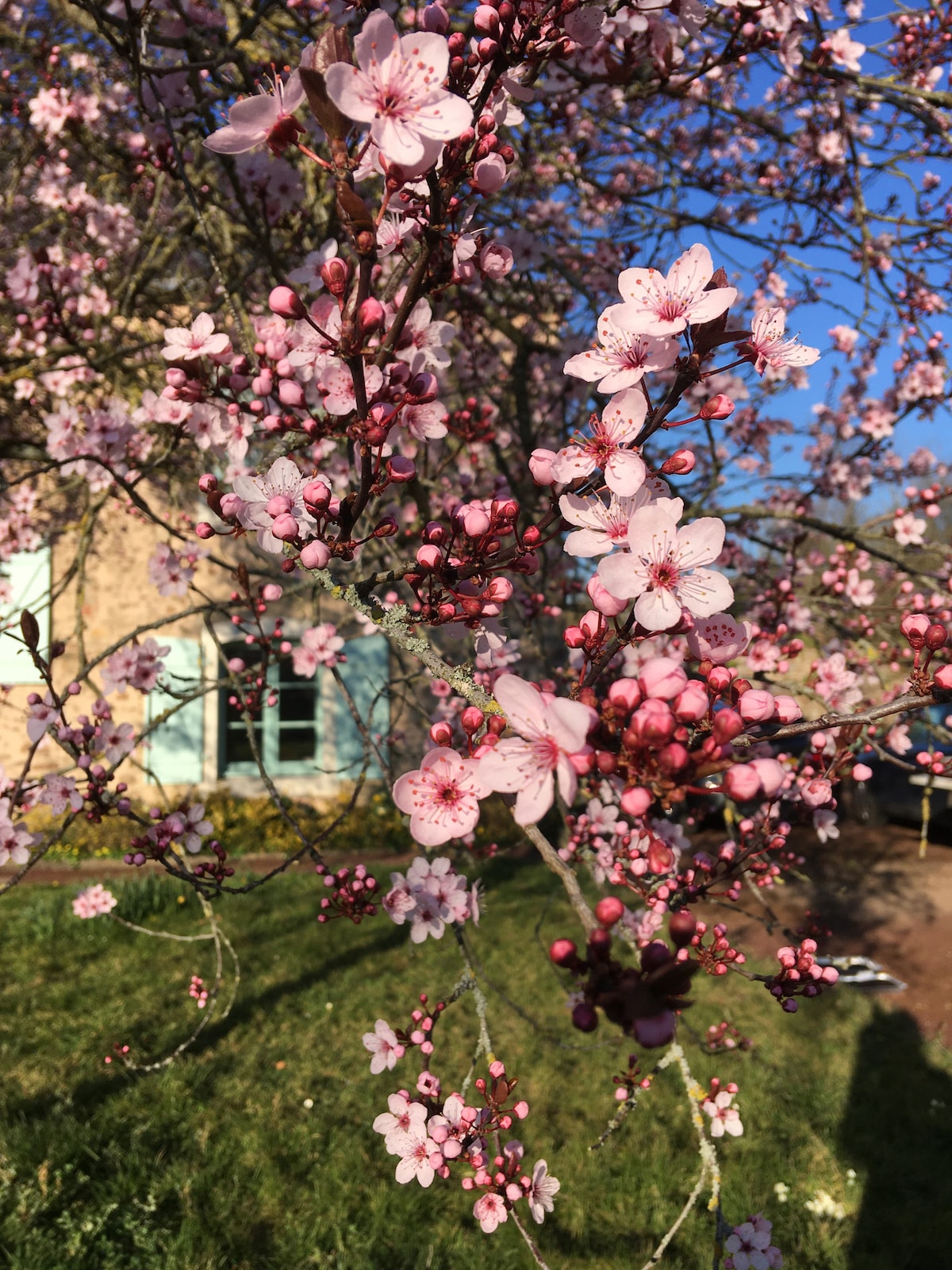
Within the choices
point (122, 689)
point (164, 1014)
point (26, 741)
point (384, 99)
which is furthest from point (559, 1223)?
point (26, 741)

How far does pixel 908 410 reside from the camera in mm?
4211

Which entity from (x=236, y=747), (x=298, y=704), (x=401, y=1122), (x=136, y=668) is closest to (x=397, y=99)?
(x=401, y=1122)

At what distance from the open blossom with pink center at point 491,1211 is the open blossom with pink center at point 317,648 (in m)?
1.60

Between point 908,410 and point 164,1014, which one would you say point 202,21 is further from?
point 164,1014

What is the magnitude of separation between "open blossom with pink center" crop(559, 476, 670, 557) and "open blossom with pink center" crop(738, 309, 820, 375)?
25 centimetres

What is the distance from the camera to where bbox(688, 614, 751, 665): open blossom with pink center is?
3.29 ft

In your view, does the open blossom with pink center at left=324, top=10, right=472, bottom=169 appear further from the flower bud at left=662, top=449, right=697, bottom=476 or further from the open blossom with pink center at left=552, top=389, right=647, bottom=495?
the flower bud at left=662, top=449, right=697, bottom=476

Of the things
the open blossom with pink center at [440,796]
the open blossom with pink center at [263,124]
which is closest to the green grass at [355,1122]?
the open blossom with pink center at [440,796]

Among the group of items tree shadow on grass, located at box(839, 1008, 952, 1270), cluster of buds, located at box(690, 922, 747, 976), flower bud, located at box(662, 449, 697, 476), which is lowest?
tree shadow on grass, located at box(839, 1008, 952, 1270)

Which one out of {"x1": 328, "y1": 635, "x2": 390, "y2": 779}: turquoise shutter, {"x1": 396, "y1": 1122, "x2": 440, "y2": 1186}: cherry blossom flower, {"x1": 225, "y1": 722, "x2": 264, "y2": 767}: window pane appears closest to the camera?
{"x1": 396, "y1": 1122, "x2": 440, "y2": 1186}: cherry blossom flower

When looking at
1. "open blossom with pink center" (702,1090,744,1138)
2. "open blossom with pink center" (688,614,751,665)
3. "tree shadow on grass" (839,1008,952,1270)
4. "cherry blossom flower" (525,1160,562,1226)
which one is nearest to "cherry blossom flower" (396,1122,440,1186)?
"cherry blossom flower" (525,1160,562,1226)

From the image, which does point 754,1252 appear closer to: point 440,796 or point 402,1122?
point 402,1122

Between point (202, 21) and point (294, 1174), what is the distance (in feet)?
15.9

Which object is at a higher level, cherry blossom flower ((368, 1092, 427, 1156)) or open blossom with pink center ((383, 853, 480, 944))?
open blossom with pink center ((383, 853, 480, 944))
